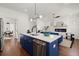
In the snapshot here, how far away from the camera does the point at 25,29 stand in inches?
82.9

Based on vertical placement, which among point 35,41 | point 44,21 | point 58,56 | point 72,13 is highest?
point 72,13

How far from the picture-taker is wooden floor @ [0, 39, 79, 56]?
6.83 ft

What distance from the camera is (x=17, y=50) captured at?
212 cm

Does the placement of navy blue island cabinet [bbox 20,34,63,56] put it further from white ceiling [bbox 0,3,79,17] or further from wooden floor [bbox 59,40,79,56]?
white ceiling [bbox 0,3,79,17]

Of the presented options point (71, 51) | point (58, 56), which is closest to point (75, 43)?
point (71, 51)

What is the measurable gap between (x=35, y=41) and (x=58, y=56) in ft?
1.64

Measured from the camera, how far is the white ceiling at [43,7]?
2.09m

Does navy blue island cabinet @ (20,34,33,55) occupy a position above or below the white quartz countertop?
below

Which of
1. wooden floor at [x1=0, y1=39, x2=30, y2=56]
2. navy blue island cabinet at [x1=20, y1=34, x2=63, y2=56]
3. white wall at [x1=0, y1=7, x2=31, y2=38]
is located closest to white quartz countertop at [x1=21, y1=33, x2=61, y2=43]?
navy blue island cabinet at [x1=20, y1=34, x2=63, y2=56]

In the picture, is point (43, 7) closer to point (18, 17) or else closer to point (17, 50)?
point (18, 17)

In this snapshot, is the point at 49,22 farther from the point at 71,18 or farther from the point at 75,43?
the point at 75,43

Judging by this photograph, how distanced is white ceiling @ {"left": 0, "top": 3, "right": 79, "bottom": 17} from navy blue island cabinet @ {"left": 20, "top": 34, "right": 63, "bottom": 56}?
45cm

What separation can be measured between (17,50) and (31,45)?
269 mm

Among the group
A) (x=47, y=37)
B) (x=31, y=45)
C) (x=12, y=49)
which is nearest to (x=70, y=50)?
(x=47, y=37)
